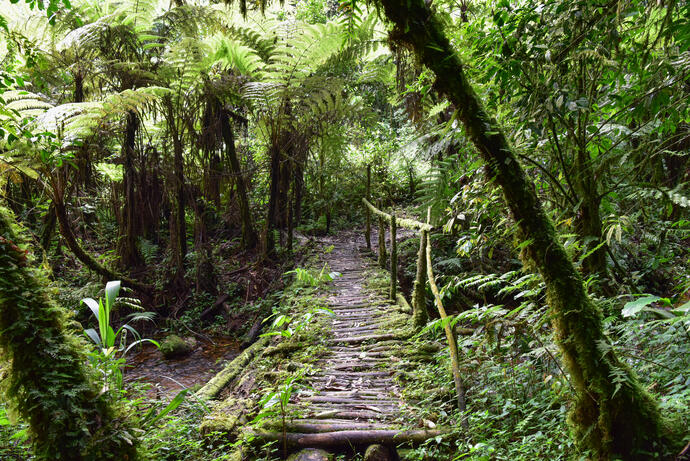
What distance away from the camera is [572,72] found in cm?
247

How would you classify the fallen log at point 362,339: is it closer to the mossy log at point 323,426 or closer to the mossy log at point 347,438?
the mossy log at point 323,426

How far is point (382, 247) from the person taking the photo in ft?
23.4

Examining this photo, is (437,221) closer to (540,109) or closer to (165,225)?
(540,109)

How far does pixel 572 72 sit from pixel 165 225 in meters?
8.49

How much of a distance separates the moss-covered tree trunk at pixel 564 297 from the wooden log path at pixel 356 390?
1.09 metres

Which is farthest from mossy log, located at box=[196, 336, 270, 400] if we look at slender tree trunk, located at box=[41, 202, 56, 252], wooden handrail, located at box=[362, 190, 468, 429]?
slender tree trunk, located at box=[41, 202, 56, 252]

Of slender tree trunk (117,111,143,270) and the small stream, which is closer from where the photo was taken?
the small stream

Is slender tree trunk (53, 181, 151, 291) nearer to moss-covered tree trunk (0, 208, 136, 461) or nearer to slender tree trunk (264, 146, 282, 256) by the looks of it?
slender tree trunk (264, 146, 282, 256)

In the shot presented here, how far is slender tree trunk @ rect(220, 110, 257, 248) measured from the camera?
713 centimetres

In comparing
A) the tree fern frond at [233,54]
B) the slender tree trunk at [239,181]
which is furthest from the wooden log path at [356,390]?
the tree fern frond at [233,54]

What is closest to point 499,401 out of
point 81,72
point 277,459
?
point 277,459

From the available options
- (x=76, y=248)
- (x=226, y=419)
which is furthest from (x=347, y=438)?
(x=76, y=248)

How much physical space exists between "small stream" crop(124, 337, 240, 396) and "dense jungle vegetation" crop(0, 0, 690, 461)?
48 mm

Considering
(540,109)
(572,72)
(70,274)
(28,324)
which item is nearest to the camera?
(28,324)
